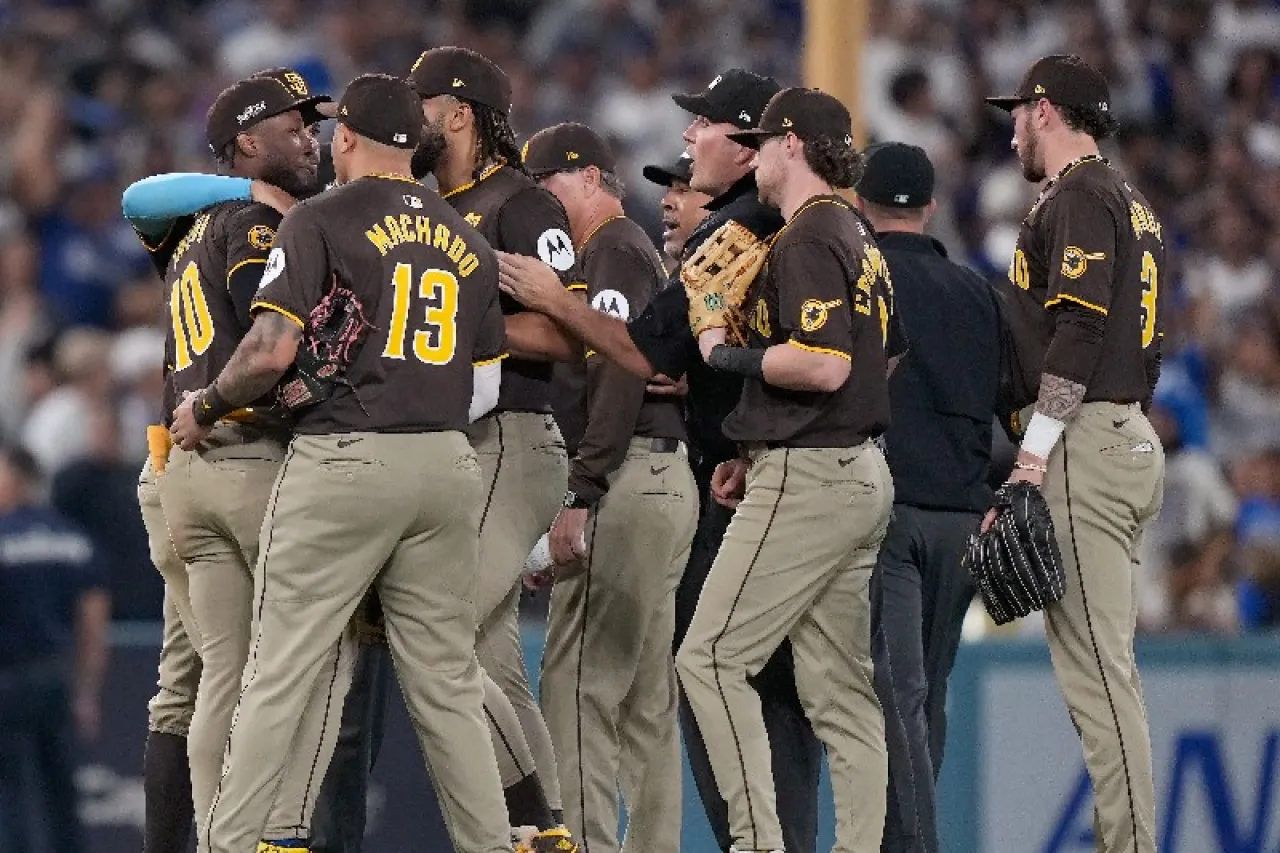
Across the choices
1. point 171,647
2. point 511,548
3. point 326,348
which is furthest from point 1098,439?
point 171,647

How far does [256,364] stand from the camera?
539cm

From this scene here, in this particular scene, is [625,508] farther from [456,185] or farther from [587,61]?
[587,61]

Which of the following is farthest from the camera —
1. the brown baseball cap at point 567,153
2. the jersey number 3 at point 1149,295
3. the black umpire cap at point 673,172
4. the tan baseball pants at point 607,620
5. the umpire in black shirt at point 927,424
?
the black umpire cap at point 673,172

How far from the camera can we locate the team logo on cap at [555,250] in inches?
242

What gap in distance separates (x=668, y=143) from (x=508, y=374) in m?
7.28

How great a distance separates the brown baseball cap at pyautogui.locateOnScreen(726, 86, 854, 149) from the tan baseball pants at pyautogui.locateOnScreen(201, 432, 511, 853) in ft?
3.94

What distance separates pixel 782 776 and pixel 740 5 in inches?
360

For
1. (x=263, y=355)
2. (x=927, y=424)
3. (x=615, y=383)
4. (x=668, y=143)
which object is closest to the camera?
(x=263, y=355)

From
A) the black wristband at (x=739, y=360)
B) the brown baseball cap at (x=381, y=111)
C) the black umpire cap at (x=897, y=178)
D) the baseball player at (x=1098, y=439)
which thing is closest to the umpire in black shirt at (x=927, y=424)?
the black umpire cap at (x=897, y=178)

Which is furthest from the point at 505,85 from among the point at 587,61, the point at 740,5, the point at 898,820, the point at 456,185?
the point at 740,5

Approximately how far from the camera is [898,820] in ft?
20.7

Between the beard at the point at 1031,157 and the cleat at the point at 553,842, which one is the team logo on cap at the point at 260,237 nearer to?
the cleat at the point at 553,842

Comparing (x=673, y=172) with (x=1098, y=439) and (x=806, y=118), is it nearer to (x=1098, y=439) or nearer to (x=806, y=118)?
(x=806, y=118)

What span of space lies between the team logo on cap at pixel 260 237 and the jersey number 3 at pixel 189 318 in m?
0.20
